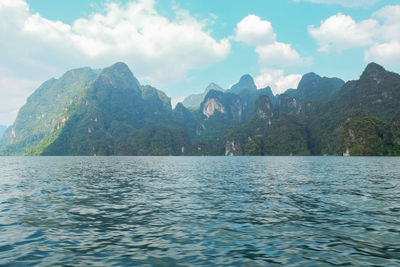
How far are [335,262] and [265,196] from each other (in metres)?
16.7

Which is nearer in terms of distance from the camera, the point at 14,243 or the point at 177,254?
the point at 177,254

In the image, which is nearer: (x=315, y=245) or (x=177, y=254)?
(x=177, y=254)

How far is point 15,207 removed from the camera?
72.4 ft

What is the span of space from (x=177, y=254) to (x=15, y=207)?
707 inches

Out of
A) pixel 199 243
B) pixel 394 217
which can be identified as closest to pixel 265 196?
pixel 394 217

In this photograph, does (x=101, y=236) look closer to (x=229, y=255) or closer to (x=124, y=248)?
(x=124, y=248)

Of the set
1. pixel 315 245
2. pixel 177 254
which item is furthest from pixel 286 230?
pixel 177 254

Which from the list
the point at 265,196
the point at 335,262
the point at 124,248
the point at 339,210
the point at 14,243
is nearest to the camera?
the point at 335,262

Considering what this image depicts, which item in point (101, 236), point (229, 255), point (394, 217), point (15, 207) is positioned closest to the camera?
point (229, 255)

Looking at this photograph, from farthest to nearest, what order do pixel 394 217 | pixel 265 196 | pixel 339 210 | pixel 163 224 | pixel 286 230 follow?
pixel 265 196 → pixel 339 210 → pixel 394 217 → pixel 163 224 → pixel 286 230

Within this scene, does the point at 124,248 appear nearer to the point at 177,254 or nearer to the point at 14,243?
the point at 177,254

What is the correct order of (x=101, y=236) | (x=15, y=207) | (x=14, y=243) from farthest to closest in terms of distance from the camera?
(x=15, y=207) → (x=101, y=236) → (x=14, y=243)

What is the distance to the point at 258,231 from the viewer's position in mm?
15188

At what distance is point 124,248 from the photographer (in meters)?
12.4
